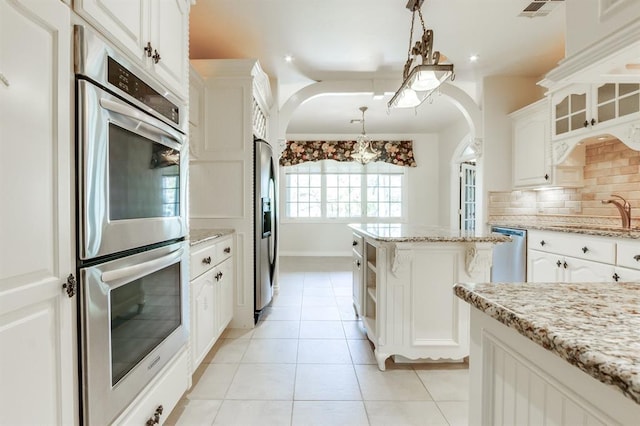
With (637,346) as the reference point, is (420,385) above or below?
below

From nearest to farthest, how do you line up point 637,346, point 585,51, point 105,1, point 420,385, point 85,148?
1. point 637,346
2. point 585,51
3. point 85,148
4. point 105,1
5. point 420,385

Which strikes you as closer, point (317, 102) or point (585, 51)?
point (585, 51)

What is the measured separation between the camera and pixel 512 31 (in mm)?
2846

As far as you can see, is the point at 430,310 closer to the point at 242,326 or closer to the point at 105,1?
the point at 242,326

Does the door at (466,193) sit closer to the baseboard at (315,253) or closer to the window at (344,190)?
the window at (344,190)

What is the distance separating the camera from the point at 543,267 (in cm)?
292

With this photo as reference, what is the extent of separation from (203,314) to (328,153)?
5151mm

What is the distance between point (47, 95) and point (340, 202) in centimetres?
621

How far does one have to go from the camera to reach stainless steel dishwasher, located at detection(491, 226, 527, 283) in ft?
10.4

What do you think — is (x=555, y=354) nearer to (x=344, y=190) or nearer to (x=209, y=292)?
(x=209, y=292)

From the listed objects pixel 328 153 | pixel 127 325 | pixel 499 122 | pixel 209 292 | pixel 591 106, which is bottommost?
pixel 209 292

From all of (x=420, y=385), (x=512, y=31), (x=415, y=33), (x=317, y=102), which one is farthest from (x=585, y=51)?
(x=317, y=102)

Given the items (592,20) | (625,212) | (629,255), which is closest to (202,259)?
(592,20)

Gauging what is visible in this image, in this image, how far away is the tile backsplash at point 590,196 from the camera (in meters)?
2.77
